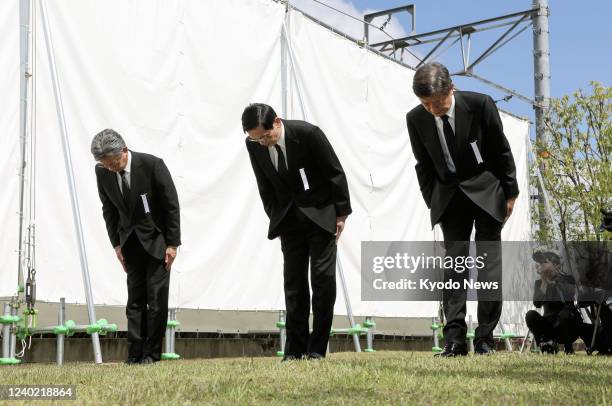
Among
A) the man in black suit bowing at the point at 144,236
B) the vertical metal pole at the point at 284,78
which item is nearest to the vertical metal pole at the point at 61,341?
the man in black suit bowing at the point at 144,236

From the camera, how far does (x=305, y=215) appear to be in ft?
15.0

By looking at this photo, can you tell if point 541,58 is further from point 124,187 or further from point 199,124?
point 124,187

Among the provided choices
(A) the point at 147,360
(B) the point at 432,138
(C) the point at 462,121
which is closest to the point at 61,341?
(A) the point at 147,360

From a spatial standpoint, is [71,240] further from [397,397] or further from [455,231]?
[397,397]

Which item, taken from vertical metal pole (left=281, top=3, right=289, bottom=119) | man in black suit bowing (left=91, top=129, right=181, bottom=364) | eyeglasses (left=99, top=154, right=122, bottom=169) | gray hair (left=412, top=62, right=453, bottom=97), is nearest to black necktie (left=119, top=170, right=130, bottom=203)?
man in black suit bowing (left=91, top=129, right=181, bottom=364)

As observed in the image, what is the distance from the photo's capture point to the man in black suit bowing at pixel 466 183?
4.68m

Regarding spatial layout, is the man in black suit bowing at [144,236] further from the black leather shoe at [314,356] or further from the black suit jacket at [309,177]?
the black leather shoe at [314,356]

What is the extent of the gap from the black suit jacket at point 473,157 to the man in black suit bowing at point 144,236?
175cm

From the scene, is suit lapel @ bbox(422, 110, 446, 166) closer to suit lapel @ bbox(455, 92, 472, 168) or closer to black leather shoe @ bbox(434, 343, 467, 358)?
suit lapel @ bbox(455, 92, 472, 168)

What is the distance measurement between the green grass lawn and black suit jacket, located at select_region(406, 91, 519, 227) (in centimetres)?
113

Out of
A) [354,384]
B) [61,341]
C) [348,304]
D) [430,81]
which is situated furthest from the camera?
[348,304]

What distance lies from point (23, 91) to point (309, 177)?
Result: 9.91ft

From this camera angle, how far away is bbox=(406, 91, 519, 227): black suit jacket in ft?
15.4

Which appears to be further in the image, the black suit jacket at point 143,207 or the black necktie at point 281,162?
the black suit jacket at point 143,207
